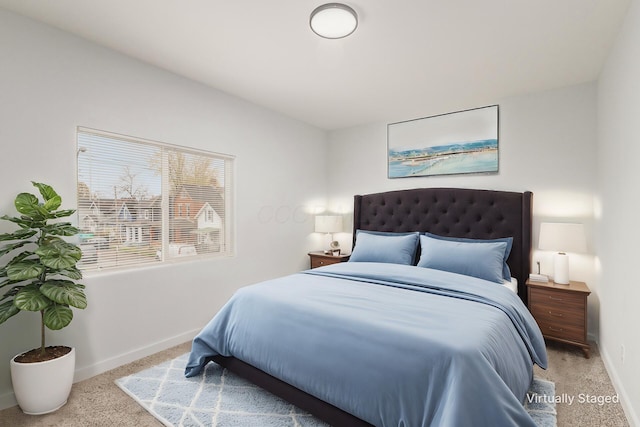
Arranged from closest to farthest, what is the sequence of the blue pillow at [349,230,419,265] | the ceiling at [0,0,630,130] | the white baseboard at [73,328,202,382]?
the ceiling at [0,0,630,130] < the white baseboard at [73,328,202,382] < the blue pillow at [349,230,419,265]

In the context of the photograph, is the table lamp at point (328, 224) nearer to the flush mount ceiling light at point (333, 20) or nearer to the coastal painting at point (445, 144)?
the coastal painting at point (445, 144)

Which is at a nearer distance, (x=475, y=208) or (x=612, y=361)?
(x=612, y=361)

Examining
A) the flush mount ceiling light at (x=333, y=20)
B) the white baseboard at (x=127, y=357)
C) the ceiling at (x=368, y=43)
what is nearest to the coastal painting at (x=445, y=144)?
the ceiling at (x=368, y=43)

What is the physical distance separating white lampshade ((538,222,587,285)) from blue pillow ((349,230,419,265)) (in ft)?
3.85

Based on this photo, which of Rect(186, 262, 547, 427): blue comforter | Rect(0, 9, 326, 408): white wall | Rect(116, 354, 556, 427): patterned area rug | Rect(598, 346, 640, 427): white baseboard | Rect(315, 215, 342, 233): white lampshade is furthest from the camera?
Rect(315, 215, 342, 233): white lampshade

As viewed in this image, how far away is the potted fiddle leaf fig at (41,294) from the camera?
1864mm

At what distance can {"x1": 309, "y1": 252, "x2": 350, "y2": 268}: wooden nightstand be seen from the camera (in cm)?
415

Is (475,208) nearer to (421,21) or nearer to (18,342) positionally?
(421,21)

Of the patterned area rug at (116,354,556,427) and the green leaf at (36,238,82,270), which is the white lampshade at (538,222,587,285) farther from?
the green leaf at (36,238,82,270)

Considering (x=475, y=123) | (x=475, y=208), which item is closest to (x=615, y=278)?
(x=475, y=208)

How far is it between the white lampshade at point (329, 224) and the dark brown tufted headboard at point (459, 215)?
9.6 inches

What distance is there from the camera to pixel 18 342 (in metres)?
2.09

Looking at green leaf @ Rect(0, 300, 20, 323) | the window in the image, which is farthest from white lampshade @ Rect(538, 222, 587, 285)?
green leaf @ Rect(0, 300, 20, 323)

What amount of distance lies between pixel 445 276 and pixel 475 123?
188cm
